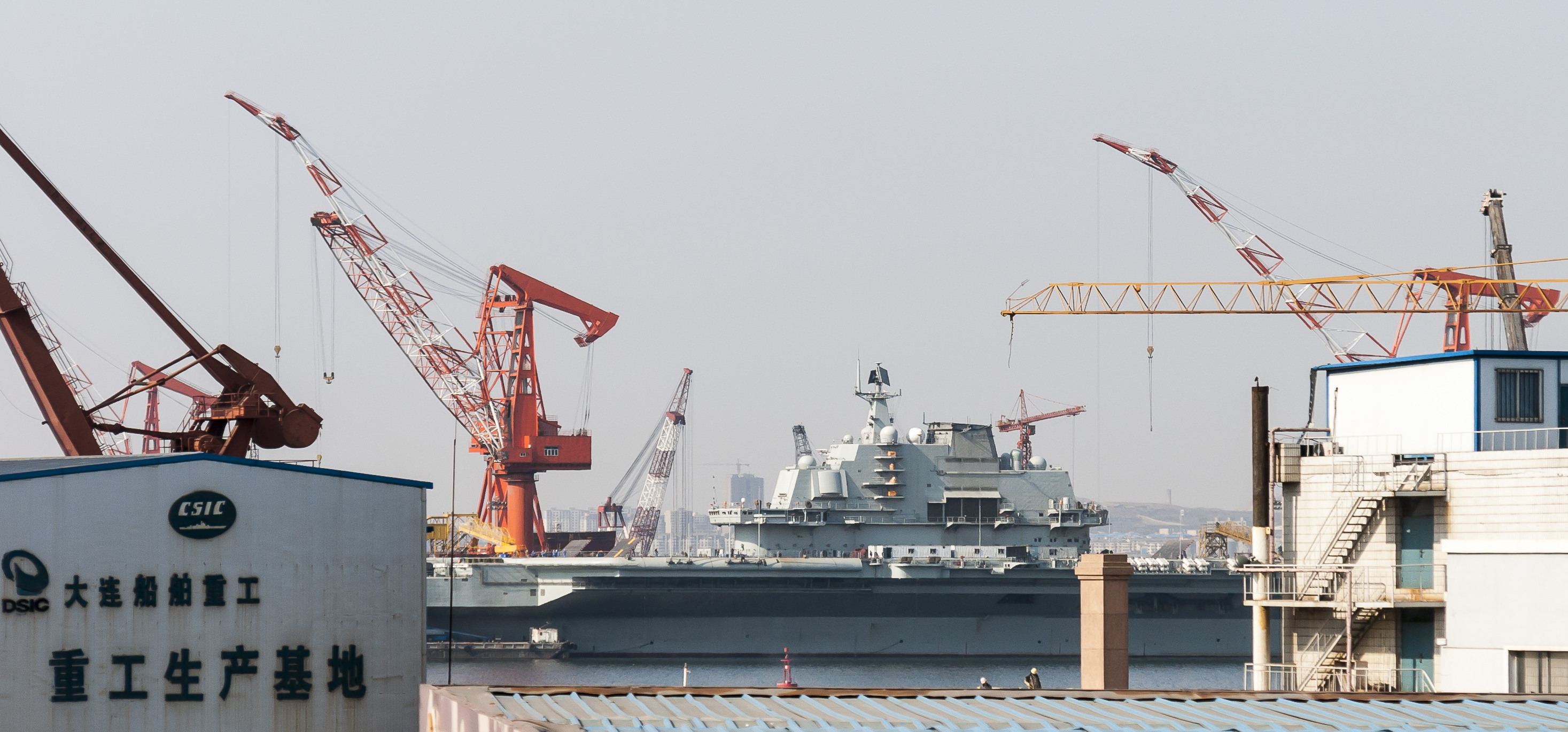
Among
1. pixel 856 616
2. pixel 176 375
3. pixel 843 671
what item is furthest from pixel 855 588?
pixel 176 375

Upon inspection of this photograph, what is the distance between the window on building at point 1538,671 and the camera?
2744 cm

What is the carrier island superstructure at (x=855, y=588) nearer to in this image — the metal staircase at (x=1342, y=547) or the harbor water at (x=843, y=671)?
the harbor water at (x=843, y=671)

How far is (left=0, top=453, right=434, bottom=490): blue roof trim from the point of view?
26.6m

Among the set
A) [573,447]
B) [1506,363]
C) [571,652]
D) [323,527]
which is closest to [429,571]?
[571,652]

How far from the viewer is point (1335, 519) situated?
104 ft

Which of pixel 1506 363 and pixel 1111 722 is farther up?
pixel 1506 363

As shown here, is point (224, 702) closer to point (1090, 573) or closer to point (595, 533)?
point (1090, 573)

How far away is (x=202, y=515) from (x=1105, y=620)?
1582 centimetres

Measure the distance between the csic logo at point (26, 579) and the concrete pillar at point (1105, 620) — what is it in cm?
1738

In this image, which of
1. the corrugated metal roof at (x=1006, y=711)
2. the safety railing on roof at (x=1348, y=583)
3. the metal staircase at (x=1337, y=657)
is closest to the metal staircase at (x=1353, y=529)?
the safety railing on roof at (x=1348, y=583)

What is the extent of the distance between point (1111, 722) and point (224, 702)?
16.0m

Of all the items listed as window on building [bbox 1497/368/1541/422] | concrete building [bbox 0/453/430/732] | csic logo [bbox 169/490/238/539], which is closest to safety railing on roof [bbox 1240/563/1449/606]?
window on building [bbox 1497/368/1541/422]

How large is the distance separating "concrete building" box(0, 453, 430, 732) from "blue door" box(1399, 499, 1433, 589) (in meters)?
17.7

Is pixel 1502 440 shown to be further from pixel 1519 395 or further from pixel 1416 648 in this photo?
pixel 1416 648
